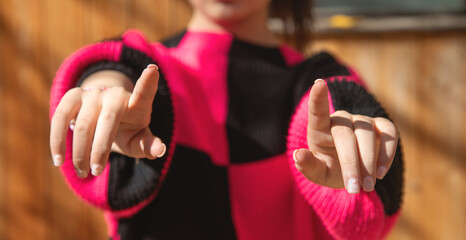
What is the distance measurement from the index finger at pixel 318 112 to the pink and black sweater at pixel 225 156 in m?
0.09

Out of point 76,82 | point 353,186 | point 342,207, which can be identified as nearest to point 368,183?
point 353,186

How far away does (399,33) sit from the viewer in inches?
57.2

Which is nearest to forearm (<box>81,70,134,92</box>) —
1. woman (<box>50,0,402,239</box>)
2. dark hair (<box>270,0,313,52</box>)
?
woman (<box>50,0,402,239</box>)

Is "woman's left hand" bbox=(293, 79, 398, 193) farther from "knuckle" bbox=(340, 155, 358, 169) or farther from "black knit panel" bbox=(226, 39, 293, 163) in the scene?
"black knit panel" bbox=(226, 39, 293, 163)

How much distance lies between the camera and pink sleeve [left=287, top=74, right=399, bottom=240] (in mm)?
506

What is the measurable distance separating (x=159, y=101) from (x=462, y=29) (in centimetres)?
125

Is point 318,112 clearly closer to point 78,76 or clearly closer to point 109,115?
point 109,115

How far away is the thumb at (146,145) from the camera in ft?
1.39

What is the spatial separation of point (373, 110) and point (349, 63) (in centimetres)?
101

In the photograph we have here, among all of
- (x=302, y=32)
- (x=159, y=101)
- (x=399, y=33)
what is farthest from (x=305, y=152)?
(x=399, y=33)

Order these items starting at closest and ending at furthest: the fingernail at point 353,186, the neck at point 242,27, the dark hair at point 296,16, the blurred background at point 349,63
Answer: the fingernail at point 353,186, the neck at point 242,27, the dark hair at point 296,16, the blurred background at point 349,63

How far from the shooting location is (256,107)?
618 millimetres

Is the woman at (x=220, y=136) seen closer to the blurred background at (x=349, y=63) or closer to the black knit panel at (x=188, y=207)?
the black knit panel at (x=188, y=207)

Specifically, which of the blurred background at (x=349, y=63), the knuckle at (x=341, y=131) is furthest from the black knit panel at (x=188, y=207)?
the blurred background at (x=349, y=63)
